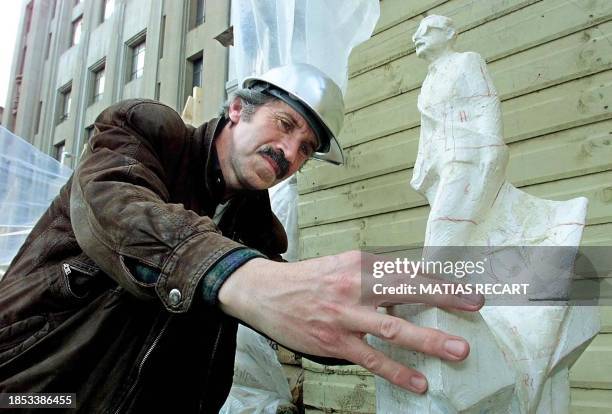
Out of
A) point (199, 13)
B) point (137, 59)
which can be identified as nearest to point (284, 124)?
point (199, 13)

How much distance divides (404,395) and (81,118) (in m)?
12.6

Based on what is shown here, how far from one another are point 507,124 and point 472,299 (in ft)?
6.42

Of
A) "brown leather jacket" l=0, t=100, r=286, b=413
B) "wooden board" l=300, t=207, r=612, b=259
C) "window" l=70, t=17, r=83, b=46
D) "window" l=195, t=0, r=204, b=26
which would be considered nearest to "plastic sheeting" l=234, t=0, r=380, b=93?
"wooden board" l=300, t=207, r=612, b=259

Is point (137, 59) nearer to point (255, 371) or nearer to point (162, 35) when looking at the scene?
point (162, 35)

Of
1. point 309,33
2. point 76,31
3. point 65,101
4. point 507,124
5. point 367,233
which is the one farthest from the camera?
point 76,31

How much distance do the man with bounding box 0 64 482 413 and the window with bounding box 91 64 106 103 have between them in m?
11.3

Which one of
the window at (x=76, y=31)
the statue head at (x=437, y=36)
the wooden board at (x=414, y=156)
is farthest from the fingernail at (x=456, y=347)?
the window at (x=76, y=31)

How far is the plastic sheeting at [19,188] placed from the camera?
529cm

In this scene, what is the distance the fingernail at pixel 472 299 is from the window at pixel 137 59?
1075 cm

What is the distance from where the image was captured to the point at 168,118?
50.4 inches

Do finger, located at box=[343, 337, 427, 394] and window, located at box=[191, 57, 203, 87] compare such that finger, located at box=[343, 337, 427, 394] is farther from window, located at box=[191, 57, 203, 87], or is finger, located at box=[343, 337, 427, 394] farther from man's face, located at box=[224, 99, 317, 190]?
window, located at box=[191, 57, 203, 87]

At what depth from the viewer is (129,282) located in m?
0.87

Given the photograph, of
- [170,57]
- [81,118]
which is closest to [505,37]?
[170,57]

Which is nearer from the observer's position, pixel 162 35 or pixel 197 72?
pixel 197 72
